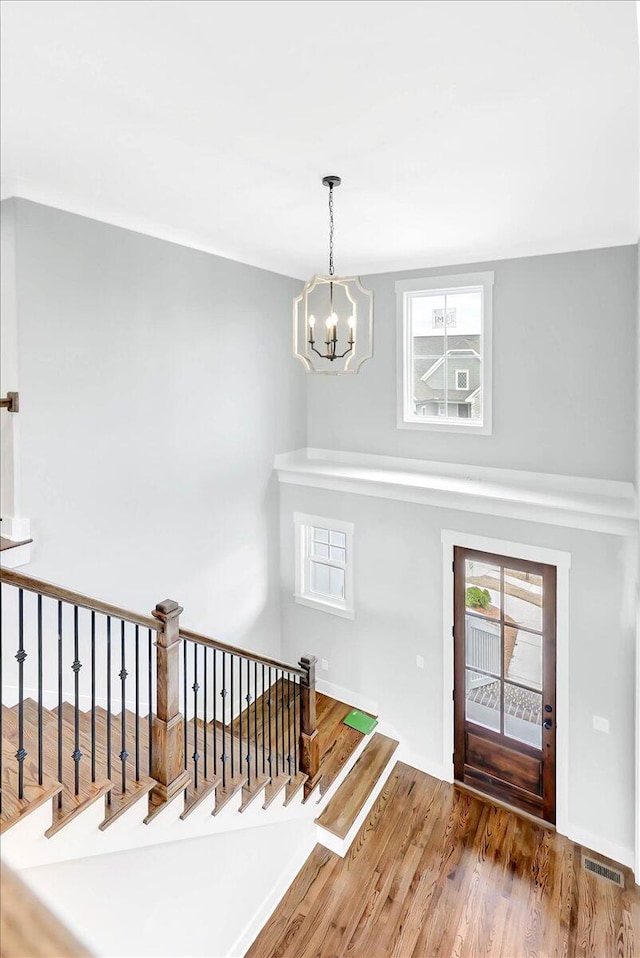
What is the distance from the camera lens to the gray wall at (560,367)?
422 centimetres

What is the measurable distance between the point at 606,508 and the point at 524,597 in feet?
3.17

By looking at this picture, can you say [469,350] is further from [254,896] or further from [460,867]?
[254,896]

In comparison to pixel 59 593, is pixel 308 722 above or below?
below

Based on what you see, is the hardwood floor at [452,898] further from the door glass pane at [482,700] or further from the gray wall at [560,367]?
the gray wall at [560,367]

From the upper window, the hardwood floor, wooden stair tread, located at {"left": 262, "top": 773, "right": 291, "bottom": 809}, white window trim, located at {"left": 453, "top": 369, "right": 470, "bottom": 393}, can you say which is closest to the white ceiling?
the upper window

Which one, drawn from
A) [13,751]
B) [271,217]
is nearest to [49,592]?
[13,751]

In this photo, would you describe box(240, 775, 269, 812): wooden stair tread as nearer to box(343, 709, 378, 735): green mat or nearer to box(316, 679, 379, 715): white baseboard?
box(343, 709, 378, 735): green mat

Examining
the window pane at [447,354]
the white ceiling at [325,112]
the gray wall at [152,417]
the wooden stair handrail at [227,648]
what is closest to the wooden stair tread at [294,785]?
the wooden stair handrail at [227,648]

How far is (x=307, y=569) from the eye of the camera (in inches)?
227

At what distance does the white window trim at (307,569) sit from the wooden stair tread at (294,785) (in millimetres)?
1648

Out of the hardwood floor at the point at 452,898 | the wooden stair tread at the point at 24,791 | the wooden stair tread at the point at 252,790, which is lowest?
the hardwood floor at the point at 452,898

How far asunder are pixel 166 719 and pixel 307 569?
10.1ft

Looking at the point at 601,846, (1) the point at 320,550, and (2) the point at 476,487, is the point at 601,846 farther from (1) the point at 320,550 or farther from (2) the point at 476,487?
(1) the point at 320,550

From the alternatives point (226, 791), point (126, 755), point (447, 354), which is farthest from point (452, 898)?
point (447, 354)
